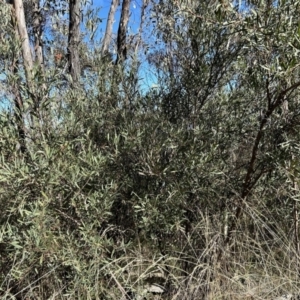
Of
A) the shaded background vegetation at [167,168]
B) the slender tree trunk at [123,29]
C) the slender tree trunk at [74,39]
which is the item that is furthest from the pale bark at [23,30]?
the slender tree trunk at [123,29]

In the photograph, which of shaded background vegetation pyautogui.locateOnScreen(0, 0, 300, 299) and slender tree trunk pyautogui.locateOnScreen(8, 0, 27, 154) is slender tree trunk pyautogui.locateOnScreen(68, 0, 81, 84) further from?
slender tree trunk pyautogui.locateOnScreen(8, 0, 27, 154)

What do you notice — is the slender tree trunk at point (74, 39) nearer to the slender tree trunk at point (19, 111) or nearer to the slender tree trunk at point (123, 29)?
the slender tree trunk at point (123, 29)

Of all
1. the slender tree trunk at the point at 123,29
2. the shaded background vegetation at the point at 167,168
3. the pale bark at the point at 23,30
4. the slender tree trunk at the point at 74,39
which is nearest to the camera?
the shaded background vegetation at the point at 167,168

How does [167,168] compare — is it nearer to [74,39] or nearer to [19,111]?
[19,111]

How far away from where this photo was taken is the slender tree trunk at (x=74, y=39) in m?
4.51

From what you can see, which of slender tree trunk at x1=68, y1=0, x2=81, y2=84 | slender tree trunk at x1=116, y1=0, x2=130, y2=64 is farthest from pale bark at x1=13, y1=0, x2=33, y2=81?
slender tree trunk at x1=116, y1=0, x2=130, y2=64

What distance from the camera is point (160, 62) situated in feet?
13.7

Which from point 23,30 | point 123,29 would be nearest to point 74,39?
point 23,30

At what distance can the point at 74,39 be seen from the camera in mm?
4723

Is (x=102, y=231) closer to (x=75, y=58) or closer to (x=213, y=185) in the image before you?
(x=213, y=185)

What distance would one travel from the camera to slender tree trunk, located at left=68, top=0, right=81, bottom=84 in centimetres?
451

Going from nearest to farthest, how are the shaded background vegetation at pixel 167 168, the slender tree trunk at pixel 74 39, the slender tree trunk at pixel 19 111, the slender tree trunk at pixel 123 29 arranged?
the shaded background vegetation at pixel 167 168, the slender tree trunk at pixel 19 111, the slender tree trunk at pixel 74 39, the slender tree trunk at pixel 123 29

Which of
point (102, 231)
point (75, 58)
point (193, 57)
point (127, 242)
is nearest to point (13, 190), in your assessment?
point (102, 231)

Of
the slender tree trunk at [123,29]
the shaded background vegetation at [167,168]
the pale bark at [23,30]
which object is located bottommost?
the shaded background vegetation at [167,168]
